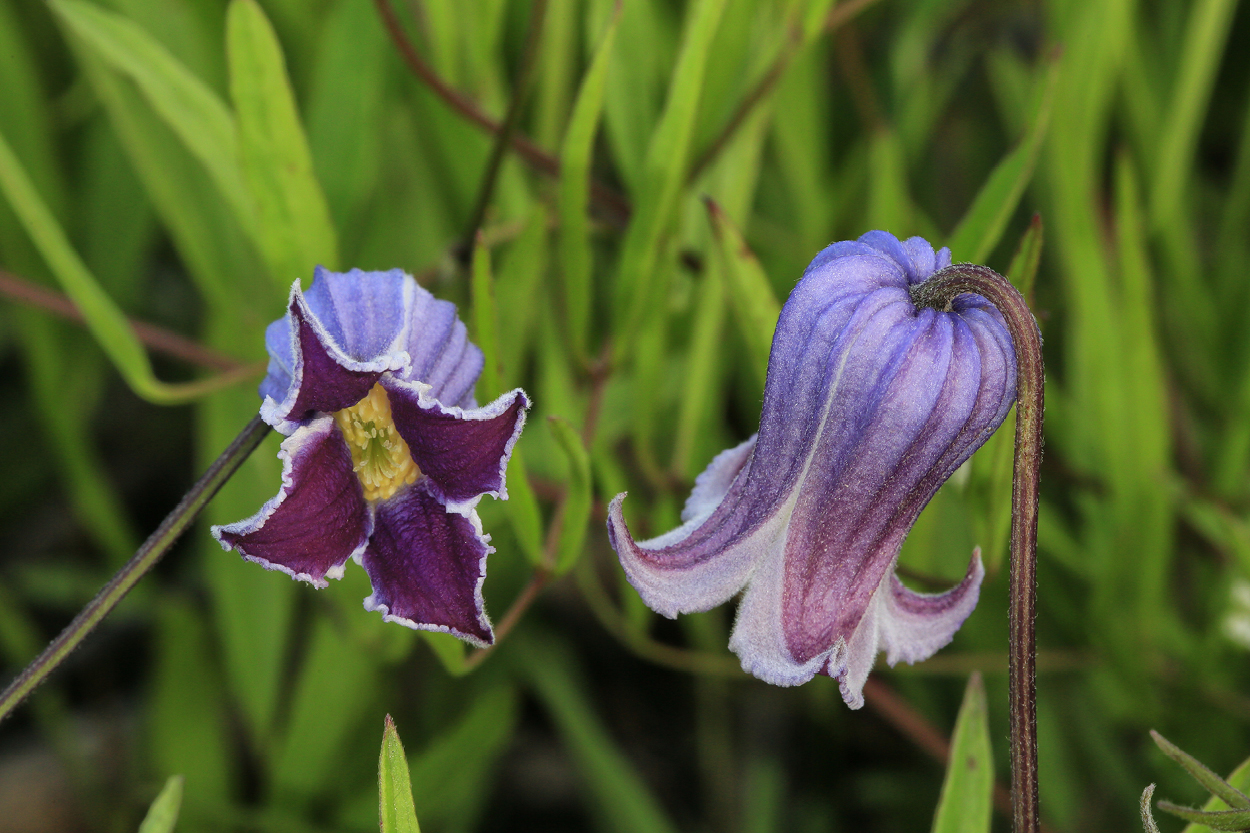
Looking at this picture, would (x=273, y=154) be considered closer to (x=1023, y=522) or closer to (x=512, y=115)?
(x=512, y=115)

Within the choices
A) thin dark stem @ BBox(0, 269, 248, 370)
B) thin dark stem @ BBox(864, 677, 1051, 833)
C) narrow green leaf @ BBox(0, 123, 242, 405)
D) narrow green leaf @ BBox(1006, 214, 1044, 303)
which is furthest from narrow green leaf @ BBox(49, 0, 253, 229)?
thin dark stem @ BBox(864, 677, 1051, 833)

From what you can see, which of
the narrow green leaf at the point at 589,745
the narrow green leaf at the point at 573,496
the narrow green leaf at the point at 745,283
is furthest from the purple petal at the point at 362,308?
the narrow green leaf at the point at 589,745

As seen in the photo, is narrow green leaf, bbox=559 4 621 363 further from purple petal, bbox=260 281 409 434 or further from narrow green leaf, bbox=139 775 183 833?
narrow green leaf, bbox=139 775 183 833

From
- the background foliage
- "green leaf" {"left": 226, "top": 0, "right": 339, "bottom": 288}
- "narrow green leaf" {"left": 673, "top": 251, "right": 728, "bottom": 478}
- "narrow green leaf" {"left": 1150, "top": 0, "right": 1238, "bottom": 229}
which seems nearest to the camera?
"green leaf" {"left": 226, "top": 0, "right": 339, "bottom": 288}

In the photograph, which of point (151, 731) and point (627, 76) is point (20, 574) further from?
point (627, 76)

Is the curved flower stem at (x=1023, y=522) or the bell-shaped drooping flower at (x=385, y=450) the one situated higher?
Result: the curved flower stem at (x=1023, y=522)

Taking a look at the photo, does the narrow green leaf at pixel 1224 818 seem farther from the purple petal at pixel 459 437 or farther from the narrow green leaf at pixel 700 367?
the narrow green leaf at pixel 700 367

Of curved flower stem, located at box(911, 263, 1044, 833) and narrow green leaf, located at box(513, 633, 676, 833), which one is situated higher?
curved flower stem, located at box(911, 263, 1044, 833)
